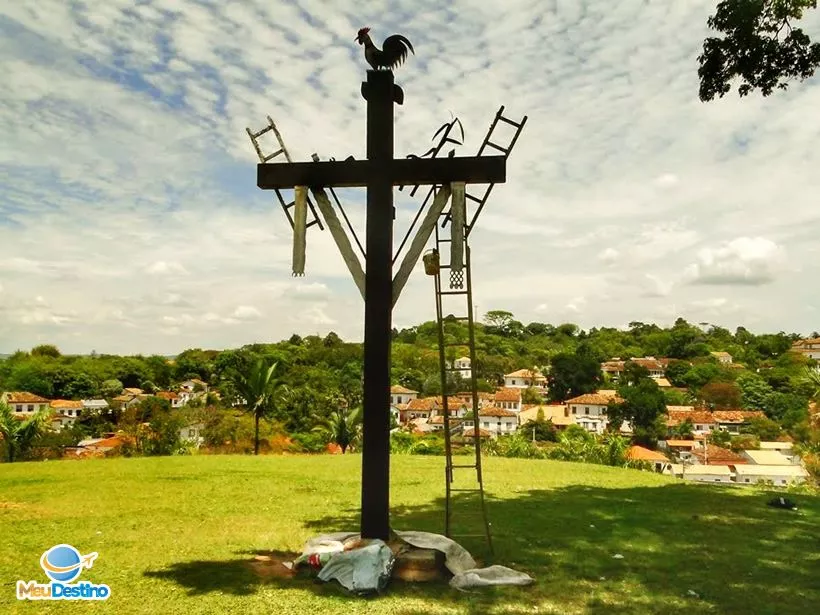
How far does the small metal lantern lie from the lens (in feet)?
24.1

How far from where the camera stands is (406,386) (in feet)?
302

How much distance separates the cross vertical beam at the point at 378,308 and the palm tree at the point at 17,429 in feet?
56.0

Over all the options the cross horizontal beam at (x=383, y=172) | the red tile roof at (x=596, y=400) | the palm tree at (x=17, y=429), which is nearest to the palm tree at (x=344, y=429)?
the palm tree at (x=17, y=429)

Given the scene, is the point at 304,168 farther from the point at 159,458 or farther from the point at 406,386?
the point at 406,386

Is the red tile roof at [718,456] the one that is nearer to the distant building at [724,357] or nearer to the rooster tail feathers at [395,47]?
the rooster tail feathers at [395,47]

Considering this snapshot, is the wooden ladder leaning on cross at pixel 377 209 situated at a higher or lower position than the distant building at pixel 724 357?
lower

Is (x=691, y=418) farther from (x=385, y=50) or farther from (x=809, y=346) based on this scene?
(x=809, y=346)

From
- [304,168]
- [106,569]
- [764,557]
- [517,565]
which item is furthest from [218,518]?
[764,557]

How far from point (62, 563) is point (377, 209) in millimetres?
5674

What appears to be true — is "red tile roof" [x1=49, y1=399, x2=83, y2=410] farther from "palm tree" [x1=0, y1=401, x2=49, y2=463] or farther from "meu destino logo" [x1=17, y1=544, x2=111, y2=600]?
"meu destino logo" [x1=17, y1=544, x2=111, y2=600]

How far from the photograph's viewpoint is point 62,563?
6.68 metres

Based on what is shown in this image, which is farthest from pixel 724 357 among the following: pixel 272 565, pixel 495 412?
pixel 272 565

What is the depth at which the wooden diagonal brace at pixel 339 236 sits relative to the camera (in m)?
7.04

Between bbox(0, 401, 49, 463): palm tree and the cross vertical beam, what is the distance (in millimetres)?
17061
